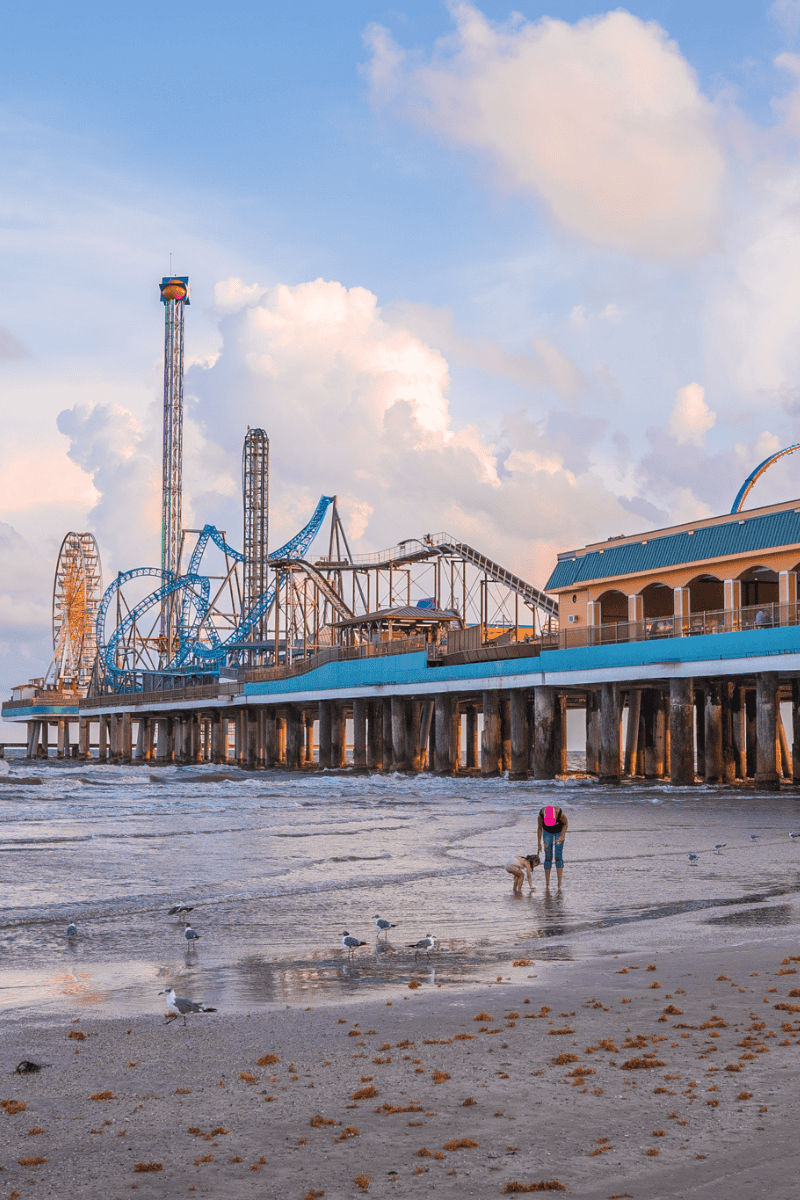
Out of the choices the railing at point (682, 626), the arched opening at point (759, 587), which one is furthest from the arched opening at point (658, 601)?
the railing at point (682, 626)

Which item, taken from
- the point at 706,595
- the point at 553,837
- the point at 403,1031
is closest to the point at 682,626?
the point at 706,595

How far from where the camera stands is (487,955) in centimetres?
978

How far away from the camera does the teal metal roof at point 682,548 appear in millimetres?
38500

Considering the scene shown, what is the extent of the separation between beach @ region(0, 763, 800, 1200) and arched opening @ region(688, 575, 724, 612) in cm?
3023

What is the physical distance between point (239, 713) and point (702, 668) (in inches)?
1619

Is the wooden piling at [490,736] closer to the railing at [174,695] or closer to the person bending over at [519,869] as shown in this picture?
the railing at [174,695]

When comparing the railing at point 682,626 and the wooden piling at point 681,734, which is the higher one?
the railing at point 682,626

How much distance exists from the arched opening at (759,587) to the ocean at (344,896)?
49.2ft

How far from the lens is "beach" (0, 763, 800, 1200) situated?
16.1 ft

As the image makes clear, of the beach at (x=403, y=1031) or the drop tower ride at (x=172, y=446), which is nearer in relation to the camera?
the beach at (x=403, y=1031)

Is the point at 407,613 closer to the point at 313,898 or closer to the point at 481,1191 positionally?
the point at 313,898

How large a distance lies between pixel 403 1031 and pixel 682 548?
3687cm

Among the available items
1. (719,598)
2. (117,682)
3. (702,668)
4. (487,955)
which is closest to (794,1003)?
(487,955)

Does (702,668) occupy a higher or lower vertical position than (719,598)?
lower
